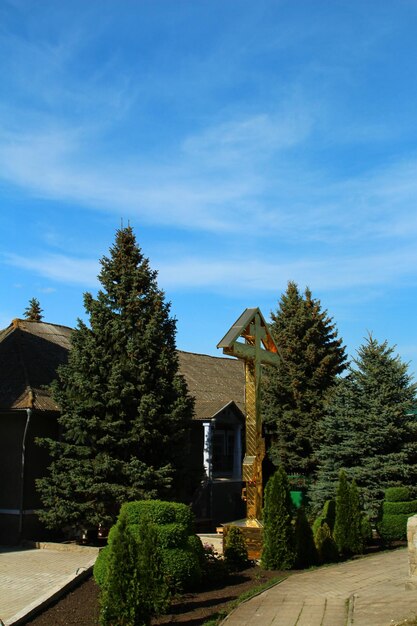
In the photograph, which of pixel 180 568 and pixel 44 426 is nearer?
pixel 180 568

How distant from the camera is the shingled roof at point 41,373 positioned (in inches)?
711

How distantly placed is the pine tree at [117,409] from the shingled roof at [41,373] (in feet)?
3.45

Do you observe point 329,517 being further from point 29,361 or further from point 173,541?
point 29,361

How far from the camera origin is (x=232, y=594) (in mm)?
10508

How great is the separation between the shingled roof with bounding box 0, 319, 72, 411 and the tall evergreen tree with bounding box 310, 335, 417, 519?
929cm

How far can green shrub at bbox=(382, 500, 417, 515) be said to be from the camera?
17391 mm

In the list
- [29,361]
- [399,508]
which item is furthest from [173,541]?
[29,361]

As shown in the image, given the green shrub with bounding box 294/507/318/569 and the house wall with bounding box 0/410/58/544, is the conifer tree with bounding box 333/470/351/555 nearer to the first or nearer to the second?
the green shrub with bounding box 294/507/318/569

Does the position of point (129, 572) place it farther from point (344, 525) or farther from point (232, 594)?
point (344, 525)

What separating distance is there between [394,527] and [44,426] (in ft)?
34.2

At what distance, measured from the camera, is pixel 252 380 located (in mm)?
14523

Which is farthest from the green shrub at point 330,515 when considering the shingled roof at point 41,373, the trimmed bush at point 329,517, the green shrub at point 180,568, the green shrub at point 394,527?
the shingled roof at point 41,373

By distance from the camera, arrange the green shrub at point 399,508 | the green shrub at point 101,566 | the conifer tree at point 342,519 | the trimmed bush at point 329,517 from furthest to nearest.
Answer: the green shrub at point 399,508 → the trimmed bush at point 329,517 → the conifer tree at point 342,519 → the green shrub at point 101,566

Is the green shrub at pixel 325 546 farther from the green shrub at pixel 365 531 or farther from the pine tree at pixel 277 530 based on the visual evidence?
the pine tree at pixel 277 530
